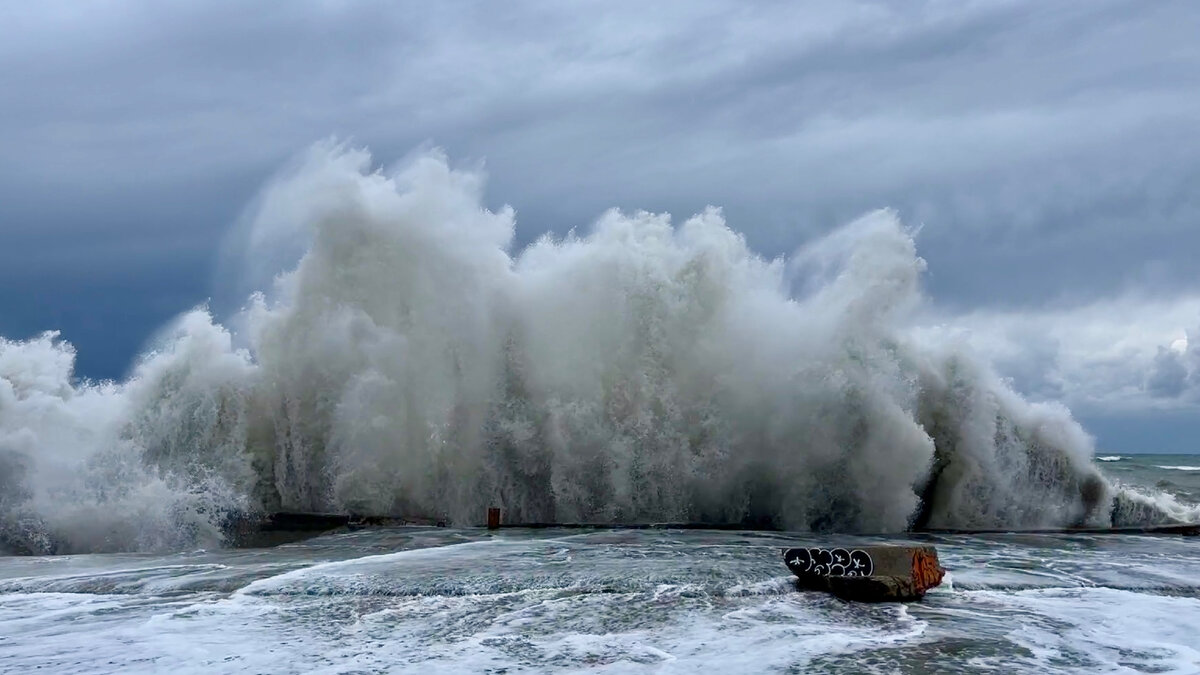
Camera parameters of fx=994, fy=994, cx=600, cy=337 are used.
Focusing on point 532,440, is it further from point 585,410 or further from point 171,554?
point 171,554

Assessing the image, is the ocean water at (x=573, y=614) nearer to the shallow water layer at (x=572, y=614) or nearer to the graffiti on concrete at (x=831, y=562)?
the shallow water layer at (x=572, y=614)

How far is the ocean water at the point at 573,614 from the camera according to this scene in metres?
8.41

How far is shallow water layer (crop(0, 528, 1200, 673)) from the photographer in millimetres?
8445

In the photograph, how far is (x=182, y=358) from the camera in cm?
2272

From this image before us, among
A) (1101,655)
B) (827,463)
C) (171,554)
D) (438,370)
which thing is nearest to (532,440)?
(438,370)

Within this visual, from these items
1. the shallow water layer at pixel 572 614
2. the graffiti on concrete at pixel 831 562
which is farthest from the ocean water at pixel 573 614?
the graffiti on concrete at pixel 831 562

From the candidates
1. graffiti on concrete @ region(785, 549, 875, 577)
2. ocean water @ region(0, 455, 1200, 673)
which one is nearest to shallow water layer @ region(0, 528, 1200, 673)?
ocean water @ region(0, 455, 1200, 673)

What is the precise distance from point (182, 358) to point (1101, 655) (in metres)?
19.9

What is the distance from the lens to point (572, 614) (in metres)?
10.1

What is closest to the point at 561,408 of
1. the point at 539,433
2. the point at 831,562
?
the point at 539,433

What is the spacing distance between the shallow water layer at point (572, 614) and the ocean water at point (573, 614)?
0.11ft

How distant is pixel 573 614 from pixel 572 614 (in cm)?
1

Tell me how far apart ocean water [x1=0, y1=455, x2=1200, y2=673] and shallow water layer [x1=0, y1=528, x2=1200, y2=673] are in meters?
0.03

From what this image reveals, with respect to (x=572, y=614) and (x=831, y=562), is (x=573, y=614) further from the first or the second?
(x=831, y=562)
